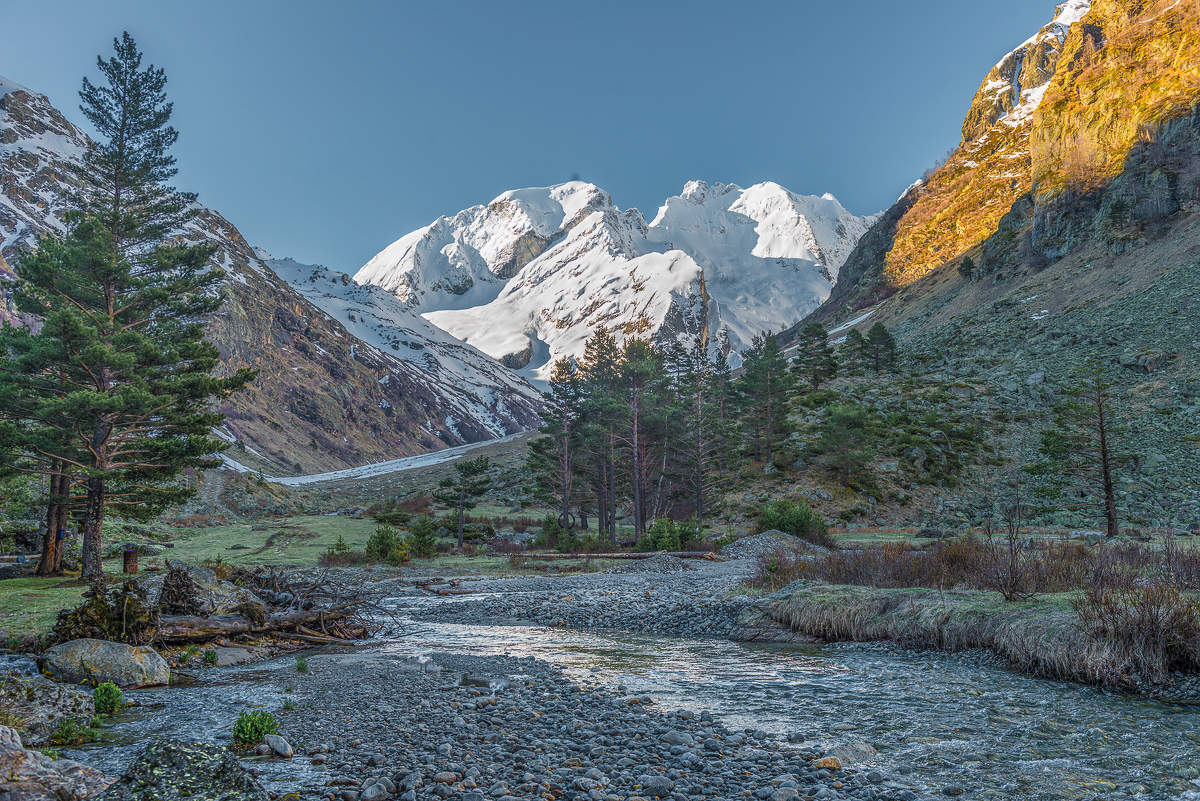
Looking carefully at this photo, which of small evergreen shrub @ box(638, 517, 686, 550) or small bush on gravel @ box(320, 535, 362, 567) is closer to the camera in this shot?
small bush on gravel @ box(320, 535, 362, 567)

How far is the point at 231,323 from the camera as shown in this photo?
Answer: 5458 inches

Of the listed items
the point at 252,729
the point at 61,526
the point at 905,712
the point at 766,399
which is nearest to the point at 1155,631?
the point at 905,712

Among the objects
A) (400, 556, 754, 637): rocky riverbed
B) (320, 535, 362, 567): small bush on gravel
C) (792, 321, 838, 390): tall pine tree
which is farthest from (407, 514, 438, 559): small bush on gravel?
(792, 321, 838, 390): tall pine tree

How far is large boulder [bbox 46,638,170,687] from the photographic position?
10.5m

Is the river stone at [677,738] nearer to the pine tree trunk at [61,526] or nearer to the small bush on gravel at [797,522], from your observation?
A: the pine tree trunk at [61,526]

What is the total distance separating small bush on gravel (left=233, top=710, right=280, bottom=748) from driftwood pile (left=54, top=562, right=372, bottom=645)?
22.1 feet

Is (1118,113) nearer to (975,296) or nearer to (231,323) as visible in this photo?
(975,296)

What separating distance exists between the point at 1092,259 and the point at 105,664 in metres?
99.8

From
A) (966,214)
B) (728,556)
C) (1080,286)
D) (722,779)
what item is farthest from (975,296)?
(722,779)

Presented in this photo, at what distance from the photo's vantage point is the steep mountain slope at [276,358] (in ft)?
412

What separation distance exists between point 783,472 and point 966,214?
10636 centimetres

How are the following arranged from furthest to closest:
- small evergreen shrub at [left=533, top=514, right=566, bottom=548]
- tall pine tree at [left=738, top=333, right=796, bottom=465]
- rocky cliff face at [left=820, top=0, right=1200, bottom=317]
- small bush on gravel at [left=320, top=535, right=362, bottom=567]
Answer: rocky cliff face at [left=820, top=0, right=1200, bottom=317] < tall pine tree at [left=738, top=333, right=796, bottom=465] < small evergreen shrub at [left=533, top=514, right=566, bottom=548] < small bush on gravel at [left=320, top=535, right=362, bottom=567]

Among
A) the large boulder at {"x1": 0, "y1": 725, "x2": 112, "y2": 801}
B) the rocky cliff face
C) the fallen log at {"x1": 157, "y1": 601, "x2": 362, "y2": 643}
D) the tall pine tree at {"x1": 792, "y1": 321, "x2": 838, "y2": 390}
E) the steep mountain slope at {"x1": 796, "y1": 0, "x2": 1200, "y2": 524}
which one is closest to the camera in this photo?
the large boulder at {"x1": 0, "y1": 725, "x2": 112, "y2": 801}

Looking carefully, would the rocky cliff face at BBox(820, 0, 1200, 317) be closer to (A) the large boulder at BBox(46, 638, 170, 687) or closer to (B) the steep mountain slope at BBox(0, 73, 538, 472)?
(A) the large boulder at BBox(46, 638, 170, 687)
